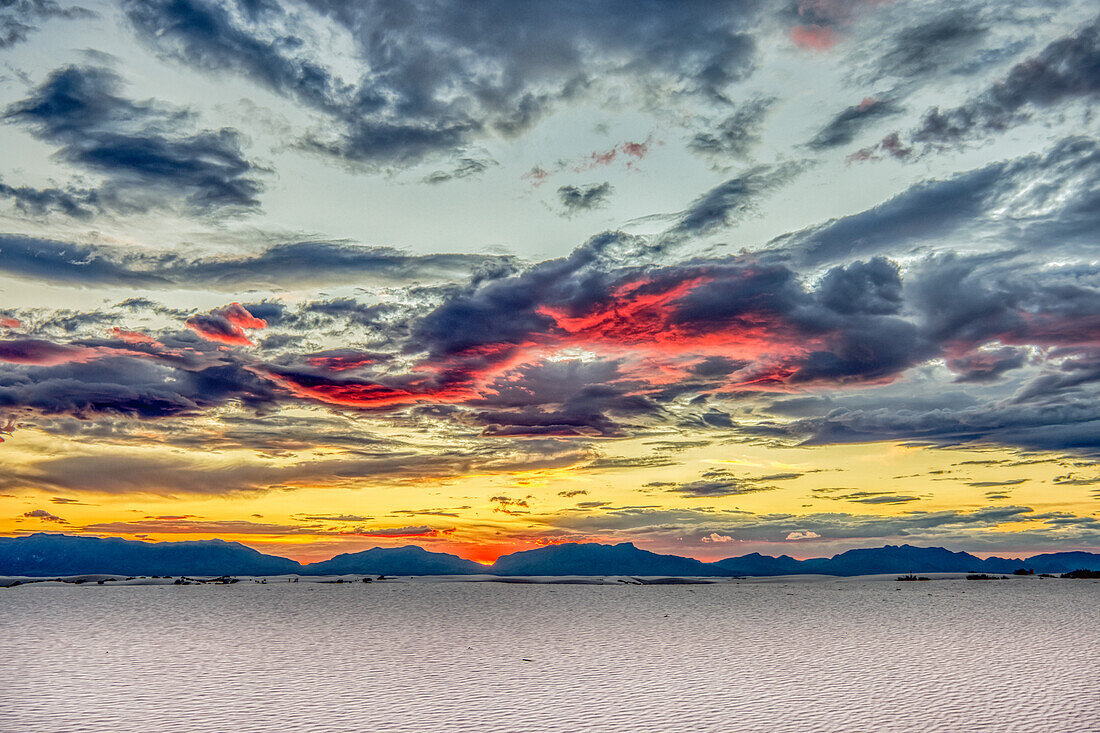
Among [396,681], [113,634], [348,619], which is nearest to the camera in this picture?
[396,681]

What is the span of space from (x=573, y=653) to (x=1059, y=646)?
16677mm

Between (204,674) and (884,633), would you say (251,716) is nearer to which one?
(204,674)

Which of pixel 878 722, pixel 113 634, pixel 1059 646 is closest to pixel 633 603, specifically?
pixel 1059 646

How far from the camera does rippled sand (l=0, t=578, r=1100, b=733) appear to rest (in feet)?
49.9

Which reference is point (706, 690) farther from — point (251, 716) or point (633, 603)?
point (633, 603)

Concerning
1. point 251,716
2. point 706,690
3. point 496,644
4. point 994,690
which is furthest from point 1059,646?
point 251,716

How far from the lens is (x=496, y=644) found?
2720 cm

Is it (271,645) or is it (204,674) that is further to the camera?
(271,645)

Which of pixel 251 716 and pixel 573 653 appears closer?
pixel 251 716

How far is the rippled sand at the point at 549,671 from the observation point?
15.2m

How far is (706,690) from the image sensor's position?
59.7 feet

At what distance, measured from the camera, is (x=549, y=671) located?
2106cm

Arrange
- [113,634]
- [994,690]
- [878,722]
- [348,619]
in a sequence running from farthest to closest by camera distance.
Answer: [348,619]
[113,634]
[994,690]
[878,722]

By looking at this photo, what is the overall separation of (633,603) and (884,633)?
20.5m
